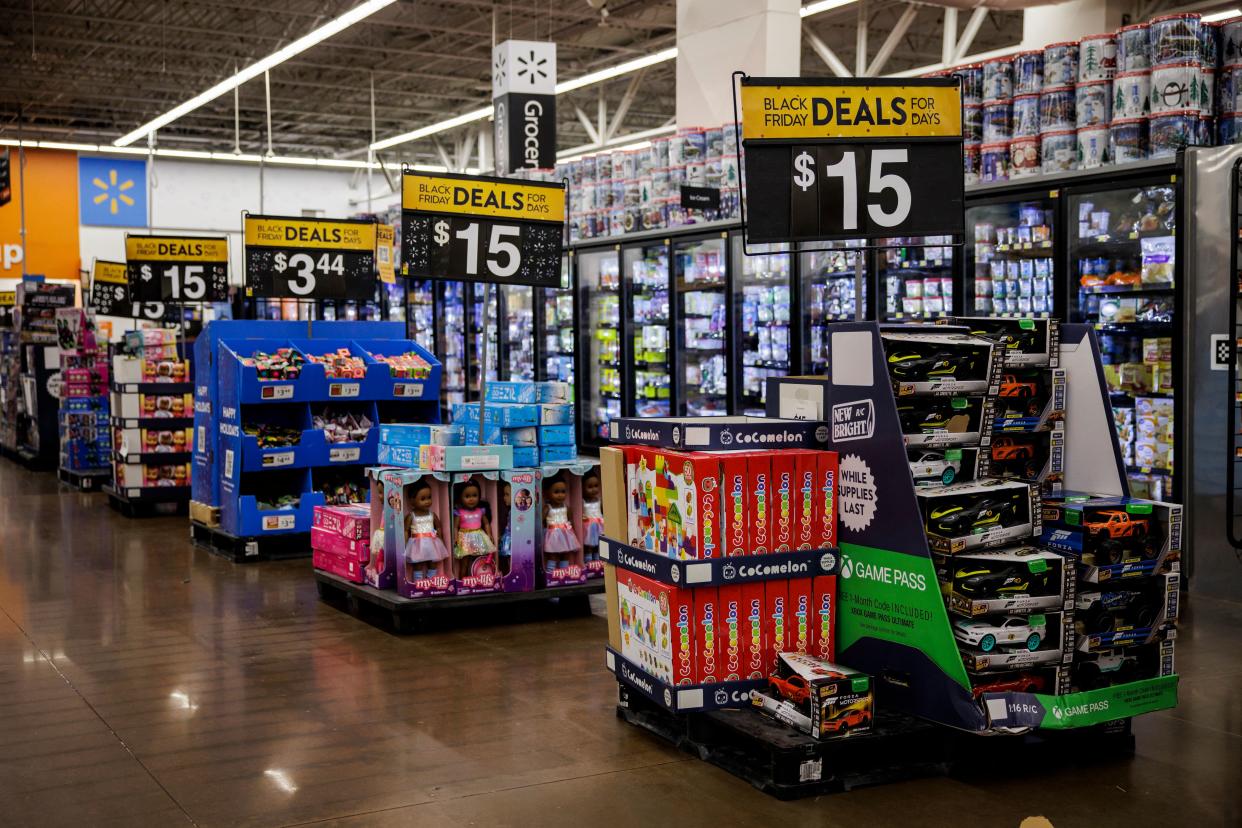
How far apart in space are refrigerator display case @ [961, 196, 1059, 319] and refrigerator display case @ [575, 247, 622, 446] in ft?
16.5

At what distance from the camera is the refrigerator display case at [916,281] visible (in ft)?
28.5

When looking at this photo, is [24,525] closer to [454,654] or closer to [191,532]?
[191,532]

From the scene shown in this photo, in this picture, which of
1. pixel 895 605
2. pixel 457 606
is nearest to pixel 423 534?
pixel 457 606

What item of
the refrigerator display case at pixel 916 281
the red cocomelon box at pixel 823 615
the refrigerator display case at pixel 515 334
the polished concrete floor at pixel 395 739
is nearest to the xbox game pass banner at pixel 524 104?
the refrigerator display case at pixel 515 334

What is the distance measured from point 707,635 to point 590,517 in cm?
267

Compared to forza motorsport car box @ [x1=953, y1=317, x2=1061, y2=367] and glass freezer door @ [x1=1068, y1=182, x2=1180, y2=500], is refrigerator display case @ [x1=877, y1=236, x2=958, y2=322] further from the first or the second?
forza motorsport car box @ [x1=953, y1=317, x2=1061, y2=367]

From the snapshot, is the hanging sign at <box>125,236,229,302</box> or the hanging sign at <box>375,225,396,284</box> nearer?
the hanging sign at <box>125,236,229,302</box>

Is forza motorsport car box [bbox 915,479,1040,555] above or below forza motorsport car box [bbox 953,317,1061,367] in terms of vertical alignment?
below

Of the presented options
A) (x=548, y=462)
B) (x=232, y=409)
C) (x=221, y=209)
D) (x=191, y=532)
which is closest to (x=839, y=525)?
(x=548, y=462)

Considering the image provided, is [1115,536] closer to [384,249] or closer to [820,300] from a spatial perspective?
[820,300]

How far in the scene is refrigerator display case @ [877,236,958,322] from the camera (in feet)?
28.5

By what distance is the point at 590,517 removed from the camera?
6973 mm

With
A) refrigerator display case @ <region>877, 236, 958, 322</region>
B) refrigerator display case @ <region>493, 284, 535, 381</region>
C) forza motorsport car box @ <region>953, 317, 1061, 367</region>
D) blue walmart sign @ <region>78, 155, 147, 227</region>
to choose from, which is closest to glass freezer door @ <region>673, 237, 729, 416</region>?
refrigerator display case @ <region>877, 236, 958, 322</region>

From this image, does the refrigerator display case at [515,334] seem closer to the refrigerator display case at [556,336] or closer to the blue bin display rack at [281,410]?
the refrigerator display case at [556,336]
